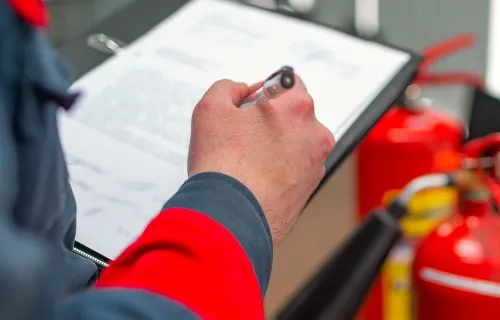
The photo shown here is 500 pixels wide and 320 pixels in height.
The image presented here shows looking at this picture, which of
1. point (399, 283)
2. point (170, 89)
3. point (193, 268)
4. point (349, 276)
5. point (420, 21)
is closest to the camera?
point (193, 268)

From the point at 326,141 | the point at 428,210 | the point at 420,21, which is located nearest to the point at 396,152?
the point at 428,210

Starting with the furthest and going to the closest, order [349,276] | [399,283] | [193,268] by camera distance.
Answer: [399,283], [349,276], [193,268]

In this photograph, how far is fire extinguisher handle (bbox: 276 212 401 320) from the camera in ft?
2.56

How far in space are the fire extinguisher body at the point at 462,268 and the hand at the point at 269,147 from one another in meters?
0.42

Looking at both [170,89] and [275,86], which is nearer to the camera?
[275,86]

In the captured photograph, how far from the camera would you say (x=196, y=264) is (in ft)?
1.13

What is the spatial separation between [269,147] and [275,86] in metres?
0.06

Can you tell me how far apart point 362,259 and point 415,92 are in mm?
429

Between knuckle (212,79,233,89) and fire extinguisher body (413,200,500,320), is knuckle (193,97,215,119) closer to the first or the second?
knuckle (212,79,233,89)

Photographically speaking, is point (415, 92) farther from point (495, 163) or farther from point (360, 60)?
point (360, 60)

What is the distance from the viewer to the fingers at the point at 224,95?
18.0 inches

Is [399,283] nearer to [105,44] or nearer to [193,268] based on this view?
[105,44]

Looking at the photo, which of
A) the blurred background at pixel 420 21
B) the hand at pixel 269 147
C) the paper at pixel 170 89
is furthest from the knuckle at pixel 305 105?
the blurred background at pixel 420 21

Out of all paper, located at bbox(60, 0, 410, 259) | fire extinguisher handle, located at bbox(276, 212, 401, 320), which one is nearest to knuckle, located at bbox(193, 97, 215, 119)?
paper, located at bbox(60, 0, 410, 259)
